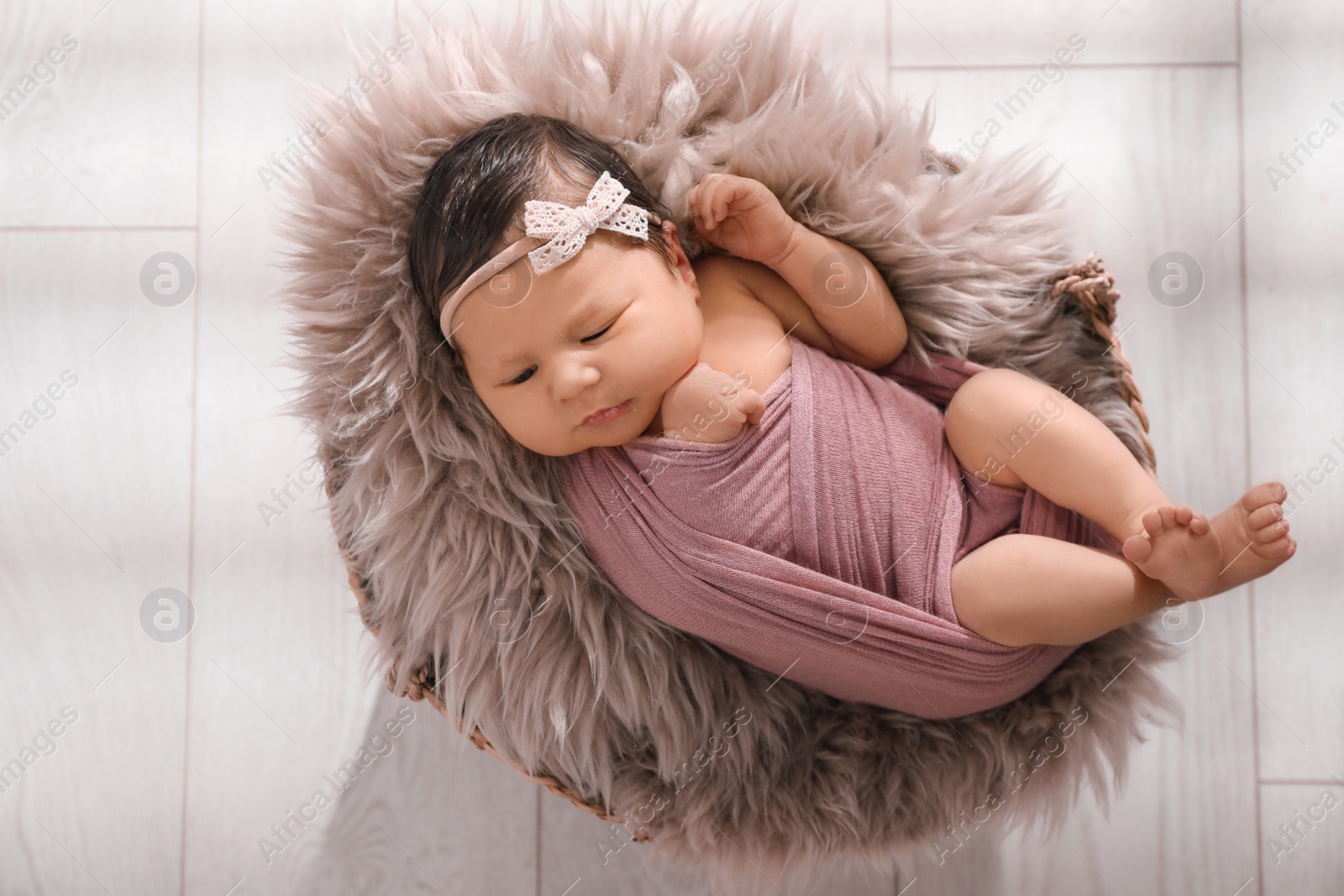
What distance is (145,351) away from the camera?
1.43 m

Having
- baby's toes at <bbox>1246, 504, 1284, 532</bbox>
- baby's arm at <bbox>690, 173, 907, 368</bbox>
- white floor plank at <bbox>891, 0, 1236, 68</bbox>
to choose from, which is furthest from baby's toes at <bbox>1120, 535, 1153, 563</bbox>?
white floor plank at <bbox>891, 0, 1236, 68</bbox>

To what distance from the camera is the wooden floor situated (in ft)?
4.41

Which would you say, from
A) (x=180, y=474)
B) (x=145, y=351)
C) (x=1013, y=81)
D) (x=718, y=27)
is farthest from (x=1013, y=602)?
(x=145, y=351)

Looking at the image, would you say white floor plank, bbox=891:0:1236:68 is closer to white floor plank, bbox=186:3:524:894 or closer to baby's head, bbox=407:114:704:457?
baby's head, bbox=407:114:704:457

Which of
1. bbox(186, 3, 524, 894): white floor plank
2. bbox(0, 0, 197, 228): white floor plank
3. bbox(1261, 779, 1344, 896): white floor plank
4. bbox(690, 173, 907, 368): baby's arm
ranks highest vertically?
bbox(0, 0, 197, 228): white floor plank

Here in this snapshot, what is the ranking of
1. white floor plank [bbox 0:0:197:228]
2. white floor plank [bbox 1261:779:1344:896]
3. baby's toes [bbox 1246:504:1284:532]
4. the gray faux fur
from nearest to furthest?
1. baby's toes [bbox 1246:504:1284:532]
2. the gray faux fur
3. white floor plank [bbox 1261:779:1344:896]
4. white floor plank [bbox 0:0:197:228]

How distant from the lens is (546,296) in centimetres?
93

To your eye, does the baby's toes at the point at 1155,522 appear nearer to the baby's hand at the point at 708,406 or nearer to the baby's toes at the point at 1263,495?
the baby's toes at the point at 1263,495

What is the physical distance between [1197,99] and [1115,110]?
0.42ft

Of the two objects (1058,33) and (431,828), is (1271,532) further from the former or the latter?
(431,828)

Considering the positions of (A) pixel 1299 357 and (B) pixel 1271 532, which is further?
(A) pixel 1299 357

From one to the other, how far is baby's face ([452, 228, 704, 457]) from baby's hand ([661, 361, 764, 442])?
22 millimetres

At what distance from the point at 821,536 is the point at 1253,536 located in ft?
1.47

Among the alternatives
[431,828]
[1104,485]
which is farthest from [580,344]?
[431,828]
